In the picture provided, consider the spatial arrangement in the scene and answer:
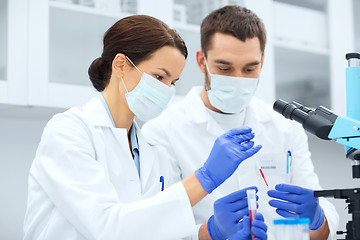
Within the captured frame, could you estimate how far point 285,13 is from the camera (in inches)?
108

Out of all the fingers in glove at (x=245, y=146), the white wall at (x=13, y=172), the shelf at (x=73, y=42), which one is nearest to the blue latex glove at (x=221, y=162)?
the fingers in glove at (x=245, y=146)

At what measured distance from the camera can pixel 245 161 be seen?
6.56 feet

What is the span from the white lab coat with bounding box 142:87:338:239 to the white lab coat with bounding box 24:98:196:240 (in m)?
0.37

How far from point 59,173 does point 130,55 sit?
1.52 feet

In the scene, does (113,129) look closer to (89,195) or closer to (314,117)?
(89,195)

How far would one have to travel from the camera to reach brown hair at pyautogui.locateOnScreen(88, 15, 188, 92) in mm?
1609

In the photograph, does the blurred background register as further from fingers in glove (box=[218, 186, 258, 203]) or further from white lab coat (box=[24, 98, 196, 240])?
white lab coat (box=[24, 98, 196, 240])

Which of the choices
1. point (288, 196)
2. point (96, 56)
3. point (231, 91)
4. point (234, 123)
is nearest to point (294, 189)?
point (288, 196)

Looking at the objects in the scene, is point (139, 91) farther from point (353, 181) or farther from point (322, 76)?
point (353, 181)

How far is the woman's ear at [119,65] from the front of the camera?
1629 millimetres

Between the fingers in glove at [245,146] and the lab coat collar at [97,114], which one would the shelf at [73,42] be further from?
the fingers in glove at [245,146]

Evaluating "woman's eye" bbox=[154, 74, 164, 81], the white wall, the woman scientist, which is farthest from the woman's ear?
the white wall

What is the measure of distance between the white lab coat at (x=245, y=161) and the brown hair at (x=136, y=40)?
39 centimetres

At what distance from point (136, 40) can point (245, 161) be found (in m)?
0.70
